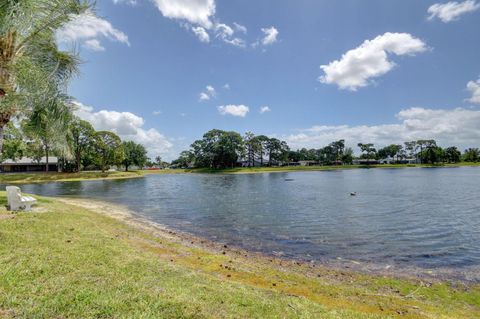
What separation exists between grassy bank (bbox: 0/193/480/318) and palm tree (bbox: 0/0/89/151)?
377cm

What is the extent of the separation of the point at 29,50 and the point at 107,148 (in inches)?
2801

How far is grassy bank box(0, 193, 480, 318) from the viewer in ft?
15.1

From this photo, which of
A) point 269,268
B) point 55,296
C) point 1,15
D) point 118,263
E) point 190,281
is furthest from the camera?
point 269,268

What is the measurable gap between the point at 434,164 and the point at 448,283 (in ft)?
509

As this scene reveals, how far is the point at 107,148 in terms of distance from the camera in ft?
239

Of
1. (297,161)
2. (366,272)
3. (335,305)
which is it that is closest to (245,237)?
(366,272)

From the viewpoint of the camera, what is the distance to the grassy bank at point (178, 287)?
461 cm

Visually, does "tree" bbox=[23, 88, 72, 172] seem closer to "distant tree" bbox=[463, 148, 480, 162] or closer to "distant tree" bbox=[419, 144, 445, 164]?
"distant tree" bbox=[419, 144, 445, 164]

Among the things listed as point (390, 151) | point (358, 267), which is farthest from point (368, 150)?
point (358, 267)

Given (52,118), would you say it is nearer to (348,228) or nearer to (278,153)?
(348,228)

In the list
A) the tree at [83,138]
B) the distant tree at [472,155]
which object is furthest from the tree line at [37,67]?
the distant tree at [472,155]

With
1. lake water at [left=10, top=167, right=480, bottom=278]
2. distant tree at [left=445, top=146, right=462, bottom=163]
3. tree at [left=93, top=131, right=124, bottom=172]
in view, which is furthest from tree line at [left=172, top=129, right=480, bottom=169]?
lake water at [left=10, top=167, right=480, bottom=278]

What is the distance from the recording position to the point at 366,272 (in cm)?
908

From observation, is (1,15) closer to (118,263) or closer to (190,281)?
(118,263)
